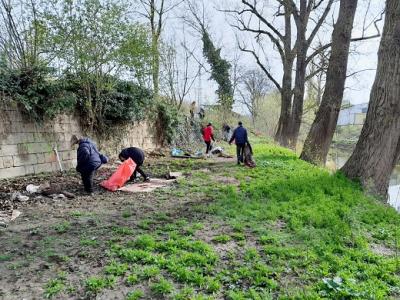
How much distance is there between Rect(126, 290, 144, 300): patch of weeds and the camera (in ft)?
10.7

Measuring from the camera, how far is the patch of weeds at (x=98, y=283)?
3.37m

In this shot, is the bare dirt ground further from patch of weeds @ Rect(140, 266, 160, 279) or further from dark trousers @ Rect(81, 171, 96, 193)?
patch of weeds @ Rect(140, 266, 160, 279)

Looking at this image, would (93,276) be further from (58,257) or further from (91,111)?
(91,111)

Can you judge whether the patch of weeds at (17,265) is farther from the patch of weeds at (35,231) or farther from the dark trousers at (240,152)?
the dark trousers at (240,152)

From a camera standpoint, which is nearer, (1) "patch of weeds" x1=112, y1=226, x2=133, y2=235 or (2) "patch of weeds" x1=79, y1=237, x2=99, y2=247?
(2) "patch of weeds" x1=79, y1=237, x2=99, y2=247

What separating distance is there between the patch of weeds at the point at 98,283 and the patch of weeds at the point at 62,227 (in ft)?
5.11

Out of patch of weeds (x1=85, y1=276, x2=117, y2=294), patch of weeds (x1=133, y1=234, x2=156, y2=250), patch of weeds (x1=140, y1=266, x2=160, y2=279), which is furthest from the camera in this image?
patch of weeds (x1=133, y1=234, x2=156, y2=250)

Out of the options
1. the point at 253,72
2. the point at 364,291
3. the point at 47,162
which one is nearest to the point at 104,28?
the point at 47,162

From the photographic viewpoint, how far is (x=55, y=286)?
338 centimetres

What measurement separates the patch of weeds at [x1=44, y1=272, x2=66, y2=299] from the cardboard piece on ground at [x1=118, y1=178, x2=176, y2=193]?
3946 mm

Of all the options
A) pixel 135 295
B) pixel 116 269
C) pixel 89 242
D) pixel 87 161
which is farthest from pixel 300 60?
pixel 135 295

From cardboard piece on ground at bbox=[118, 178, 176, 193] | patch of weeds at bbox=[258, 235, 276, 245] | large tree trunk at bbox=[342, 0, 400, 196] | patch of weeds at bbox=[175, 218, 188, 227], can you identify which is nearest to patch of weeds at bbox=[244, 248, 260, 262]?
patch of weeds at bbox=[258, 235, 276, 245]

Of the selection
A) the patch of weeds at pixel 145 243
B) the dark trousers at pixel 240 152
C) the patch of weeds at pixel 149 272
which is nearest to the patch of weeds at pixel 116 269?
the patch of weeds at pixel 149 272

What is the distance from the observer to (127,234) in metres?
4.78
